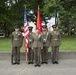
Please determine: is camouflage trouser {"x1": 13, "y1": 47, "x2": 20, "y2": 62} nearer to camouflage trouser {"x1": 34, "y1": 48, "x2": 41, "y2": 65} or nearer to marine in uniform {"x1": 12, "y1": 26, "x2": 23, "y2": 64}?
marine in uniform {"x1": 12, "y1": 26, "x2": 23, "y2": 64}

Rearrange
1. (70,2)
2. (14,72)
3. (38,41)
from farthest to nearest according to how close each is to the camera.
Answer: (70,2)
(38,41)
(14,72)

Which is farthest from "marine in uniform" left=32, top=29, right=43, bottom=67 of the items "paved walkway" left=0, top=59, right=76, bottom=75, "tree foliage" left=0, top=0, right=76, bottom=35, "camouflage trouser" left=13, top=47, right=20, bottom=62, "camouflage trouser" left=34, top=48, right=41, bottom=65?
"tree foliage" left=0, top=0, right=76, bottom=35

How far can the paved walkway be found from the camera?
38.6 feet

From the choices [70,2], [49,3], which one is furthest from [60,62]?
[70,2]

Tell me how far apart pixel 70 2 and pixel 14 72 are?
80.5 ft

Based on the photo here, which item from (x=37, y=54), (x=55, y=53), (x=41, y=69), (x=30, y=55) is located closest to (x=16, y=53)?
(x=30, y=55)

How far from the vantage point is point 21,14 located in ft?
128

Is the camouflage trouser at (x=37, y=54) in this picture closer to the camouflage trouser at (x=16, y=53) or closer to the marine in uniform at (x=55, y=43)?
the marine in uniform at (x=55, y=43)

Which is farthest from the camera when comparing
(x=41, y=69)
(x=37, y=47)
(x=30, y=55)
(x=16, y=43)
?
(x=30, y=55)

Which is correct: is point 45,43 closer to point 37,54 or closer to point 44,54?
point 44,54

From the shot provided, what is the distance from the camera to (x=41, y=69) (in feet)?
41.4

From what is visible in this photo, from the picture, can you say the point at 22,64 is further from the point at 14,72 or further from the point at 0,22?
the point at 0,22

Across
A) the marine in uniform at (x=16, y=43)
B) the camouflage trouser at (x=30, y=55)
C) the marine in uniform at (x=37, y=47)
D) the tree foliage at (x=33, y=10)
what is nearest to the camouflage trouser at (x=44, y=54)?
the camouflage trouser at (x=30, y=55)

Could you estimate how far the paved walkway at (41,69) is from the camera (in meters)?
11.8
